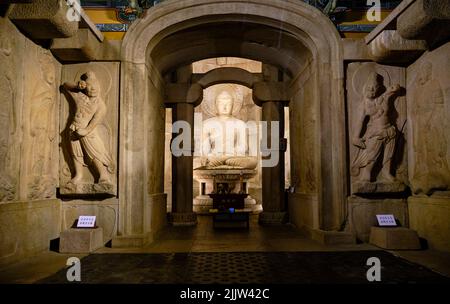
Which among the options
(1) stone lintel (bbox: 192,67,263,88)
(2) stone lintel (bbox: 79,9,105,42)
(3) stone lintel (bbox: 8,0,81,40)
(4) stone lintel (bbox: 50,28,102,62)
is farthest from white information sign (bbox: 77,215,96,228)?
(1) stone lintel (bbox: 192,67,263,88)

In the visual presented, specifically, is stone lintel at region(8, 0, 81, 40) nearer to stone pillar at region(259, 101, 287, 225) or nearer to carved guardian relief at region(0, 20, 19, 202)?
carved guardian relief at region(0, 20, 19, 202)

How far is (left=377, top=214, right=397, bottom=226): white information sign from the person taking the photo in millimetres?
5844

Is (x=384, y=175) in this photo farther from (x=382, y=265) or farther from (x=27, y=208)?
(x=27, y=208)

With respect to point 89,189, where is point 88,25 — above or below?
above

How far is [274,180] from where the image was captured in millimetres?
9117

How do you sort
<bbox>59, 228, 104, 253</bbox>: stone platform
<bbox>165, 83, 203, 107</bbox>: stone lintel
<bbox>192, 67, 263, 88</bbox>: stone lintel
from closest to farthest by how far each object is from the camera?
<bbox>59, 228, 104, 253</bbox>: stone platform < <bbox>165, 83, 203, 107</bbox>: stone lintel < <bbox>192, 67, 263, 88</bbox>: stone lintel

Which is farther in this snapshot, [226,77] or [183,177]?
[226,77]

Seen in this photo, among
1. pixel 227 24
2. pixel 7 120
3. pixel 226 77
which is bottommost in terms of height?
pixel 7 120

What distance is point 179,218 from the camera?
893 centimetres

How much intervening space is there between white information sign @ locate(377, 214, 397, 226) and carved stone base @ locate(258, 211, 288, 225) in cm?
317

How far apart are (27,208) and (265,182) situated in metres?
5.57

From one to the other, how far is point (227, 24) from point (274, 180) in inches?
158

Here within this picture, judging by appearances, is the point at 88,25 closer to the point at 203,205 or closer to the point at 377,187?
the point at 377,187

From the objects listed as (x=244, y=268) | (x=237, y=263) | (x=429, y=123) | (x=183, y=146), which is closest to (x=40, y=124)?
(x=237, y=263)
